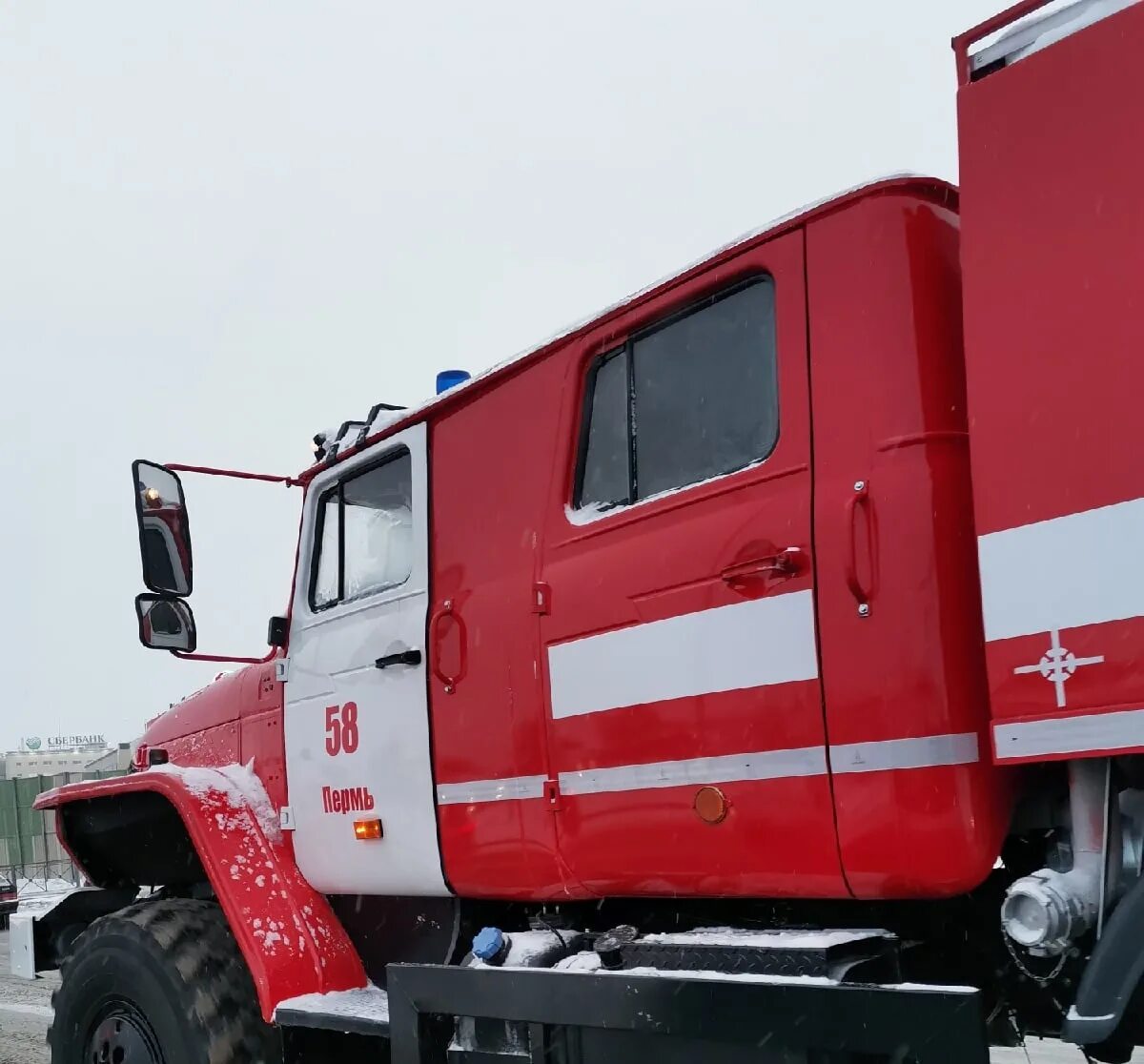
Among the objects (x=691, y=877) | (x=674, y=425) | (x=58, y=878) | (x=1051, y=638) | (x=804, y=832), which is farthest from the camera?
(x=58, y=878)

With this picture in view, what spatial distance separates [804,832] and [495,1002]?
0.92 metres

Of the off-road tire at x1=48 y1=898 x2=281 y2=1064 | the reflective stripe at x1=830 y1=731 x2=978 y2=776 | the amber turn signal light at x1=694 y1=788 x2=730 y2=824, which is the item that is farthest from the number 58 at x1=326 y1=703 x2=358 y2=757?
the reflective stripe at x1=830 y1=731 x2=978 y2=776

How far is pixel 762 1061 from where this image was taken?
2518 millimetres

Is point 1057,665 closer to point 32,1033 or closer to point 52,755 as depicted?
point 32,1033

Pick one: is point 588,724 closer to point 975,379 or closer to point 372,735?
point 372,735

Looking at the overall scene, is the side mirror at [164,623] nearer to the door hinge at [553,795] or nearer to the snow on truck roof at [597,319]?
the snow on truck roof at [597,319]

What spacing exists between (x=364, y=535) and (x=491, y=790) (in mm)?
1147

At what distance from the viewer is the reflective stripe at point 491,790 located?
3.25 meters

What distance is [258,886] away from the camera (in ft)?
13.0

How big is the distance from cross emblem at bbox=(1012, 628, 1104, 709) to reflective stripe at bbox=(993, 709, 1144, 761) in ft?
0.14

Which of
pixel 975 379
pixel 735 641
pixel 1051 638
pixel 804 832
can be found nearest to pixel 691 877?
pixel 804 832

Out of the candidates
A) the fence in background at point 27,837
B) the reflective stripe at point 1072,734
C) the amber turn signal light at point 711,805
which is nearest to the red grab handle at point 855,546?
the reflective stripe at point 1072,734

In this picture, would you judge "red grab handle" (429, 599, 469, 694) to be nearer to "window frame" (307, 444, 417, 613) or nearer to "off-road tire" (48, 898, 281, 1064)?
"window frame" (307, 444, 417, 613)

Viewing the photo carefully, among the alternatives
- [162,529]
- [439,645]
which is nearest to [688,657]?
[439,645]
